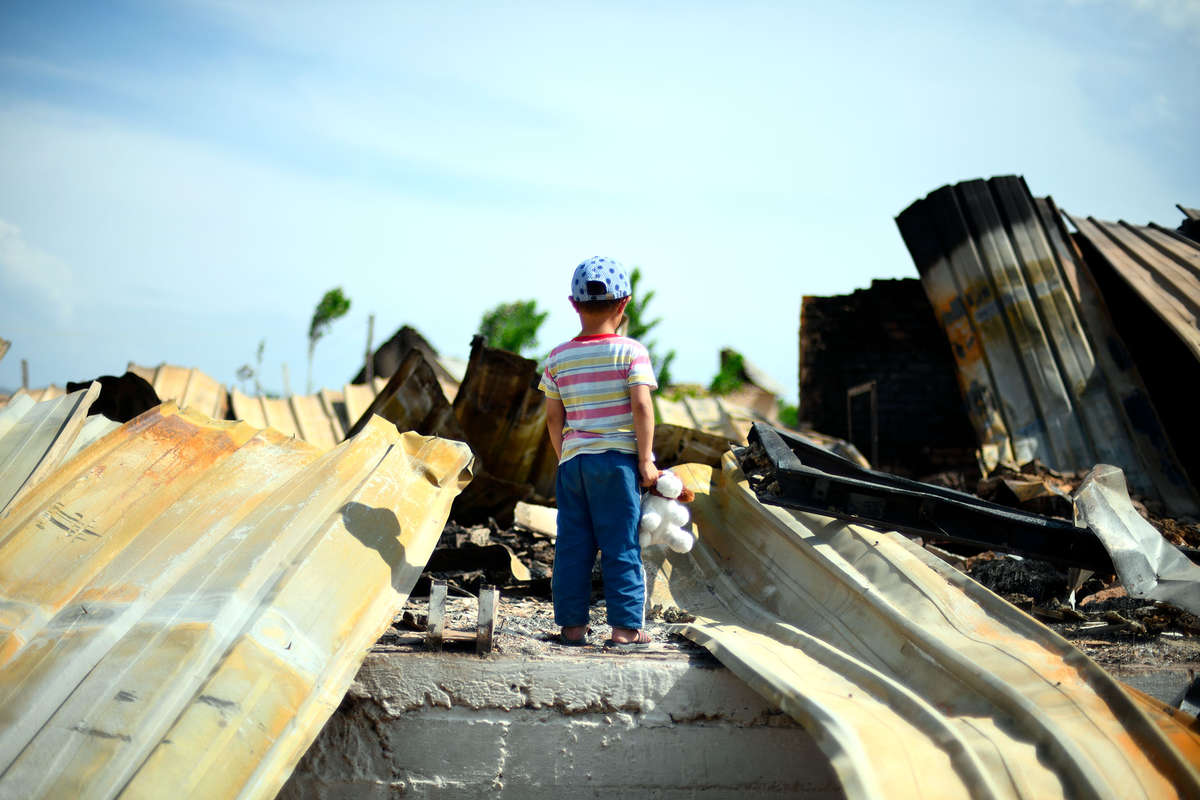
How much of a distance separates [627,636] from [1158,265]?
6098mm

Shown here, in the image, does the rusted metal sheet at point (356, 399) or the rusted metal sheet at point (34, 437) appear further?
the rusted metal sheet at point (356, 399)

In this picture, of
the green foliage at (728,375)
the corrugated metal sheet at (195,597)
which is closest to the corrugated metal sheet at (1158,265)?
the corrugated metal sheet at (195,597)

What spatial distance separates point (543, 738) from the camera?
2.41m

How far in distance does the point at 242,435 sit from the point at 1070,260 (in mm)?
6715

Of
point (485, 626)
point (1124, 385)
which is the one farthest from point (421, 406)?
point (1124, 385)

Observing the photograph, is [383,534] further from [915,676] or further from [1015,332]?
[1015,332]

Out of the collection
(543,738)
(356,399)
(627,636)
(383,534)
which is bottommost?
(543,738)

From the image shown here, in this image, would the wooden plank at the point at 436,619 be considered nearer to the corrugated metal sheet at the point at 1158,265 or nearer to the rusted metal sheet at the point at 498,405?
the rusted metal sheet at the point at 498,405

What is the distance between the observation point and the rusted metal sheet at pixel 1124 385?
19.4 feet

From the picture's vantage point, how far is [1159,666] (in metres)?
2.59

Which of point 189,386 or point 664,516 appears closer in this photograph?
point 664,516

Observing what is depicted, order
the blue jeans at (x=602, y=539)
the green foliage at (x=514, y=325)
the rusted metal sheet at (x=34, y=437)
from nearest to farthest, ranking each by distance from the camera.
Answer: the blue jeans at (x=602, y=539)
the rusted metal sheet at (x=34, y=437)
the green foliage at (x=514, y=325)

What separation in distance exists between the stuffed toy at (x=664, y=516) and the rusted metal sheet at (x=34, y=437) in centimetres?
216

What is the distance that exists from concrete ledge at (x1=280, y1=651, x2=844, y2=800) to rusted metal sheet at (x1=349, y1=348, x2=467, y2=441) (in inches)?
111
